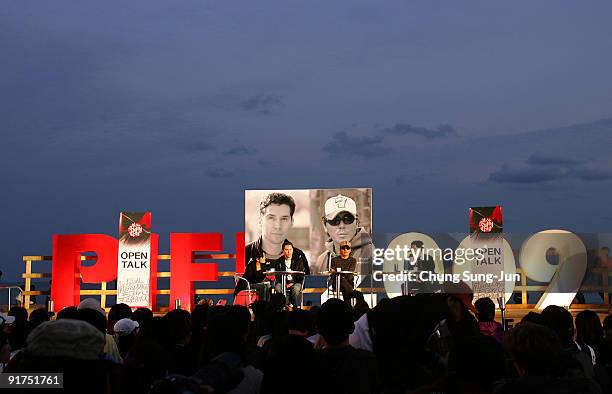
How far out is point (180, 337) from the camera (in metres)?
4.64

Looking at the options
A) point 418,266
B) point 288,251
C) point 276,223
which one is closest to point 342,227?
point 288,251

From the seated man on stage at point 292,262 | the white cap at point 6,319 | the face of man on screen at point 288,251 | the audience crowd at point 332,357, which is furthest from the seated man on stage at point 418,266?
the audience crowd at point 332,357

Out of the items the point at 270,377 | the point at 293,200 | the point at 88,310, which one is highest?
the point at 293,200

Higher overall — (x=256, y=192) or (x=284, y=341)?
(x=256, y=192)

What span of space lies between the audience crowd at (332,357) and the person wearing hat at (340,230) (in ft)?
40.1

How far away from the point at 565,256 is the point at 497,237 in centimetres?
160

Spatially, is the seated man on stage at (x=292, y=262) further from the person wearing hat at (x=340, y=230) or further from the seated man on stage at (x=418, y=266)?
the seated man on stage at (x=418, y=266)

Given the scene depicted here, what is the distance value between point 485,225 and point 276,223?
4.84m

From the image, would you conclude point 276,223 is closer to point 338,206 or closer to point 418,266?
point 338,206

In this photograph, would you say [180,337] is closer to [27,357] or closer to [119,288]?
[27,357]

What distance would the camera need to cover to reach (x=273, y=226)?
17547mm

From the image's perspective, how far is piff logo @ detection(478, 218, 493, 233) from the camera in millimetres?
16609

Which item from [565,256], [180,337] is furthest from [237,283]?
[180,337]

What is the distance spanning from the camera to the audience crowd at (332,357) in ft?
9.52
